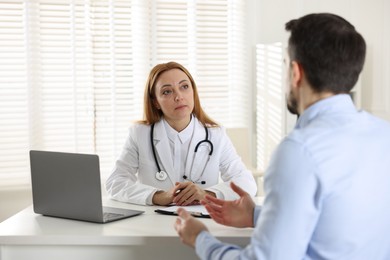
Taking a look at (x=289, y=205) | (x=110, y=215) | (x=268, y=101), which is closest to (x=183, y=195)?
(x=110, y=215)

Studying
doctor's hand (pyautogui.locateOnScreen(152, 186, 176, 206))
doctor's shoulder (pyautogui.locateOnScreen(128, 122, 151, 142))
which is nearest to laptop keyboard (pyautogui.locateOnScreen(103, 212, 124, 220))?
doctor's hand (pyautogui.locateOnScreen(152, 186, 176, 206))

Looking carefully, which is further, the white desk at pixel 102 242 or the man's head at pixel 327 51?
the white desk at pixel 102 242

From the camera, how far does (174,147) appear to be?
279 centimetres

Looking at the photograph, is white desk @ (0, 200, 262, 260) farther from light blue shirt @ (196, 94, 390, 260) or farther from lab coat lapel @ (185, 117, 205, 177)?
lab coat lapel @ (185, 117, 205, 177)

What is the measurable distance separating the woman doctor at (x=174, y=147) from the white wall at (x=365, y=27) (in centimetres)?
206

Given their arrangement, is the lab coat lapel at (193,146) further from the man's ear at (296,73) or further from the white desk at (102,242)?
the man's ear at (296,73)

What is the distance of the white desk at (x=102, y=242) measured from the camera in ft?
6.28

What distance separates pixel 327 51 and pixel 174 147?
1.44 meters

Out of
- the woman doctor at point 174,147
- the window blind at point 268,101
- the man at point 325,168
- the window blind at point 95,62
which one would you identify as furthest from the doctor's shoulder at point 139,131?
the window blind at point 95,62

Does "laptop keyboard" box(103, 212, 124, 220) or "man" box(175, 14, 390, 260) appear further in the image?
"laptop keyboard" box(103, 212, 124, 220)

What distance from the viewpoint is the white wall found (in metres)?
4.73

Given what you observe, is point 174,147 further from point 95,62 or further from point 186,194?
point 95,62

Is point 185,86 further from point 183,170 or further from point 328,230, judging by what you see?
point 328,230

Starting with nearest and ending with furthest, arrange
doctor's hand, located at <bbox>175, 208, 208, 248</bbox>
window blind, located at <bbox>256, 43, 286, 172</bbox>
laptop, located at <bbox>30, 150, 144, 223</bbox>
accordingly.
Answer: doctor's hand, located at <bbox>175, 208, 208, 248</bbox> → laptop, located at <bbox>30, 150, 144, 223</bbox> → window blind, located at <bbox>256, 43, 286, 172</bbox>
